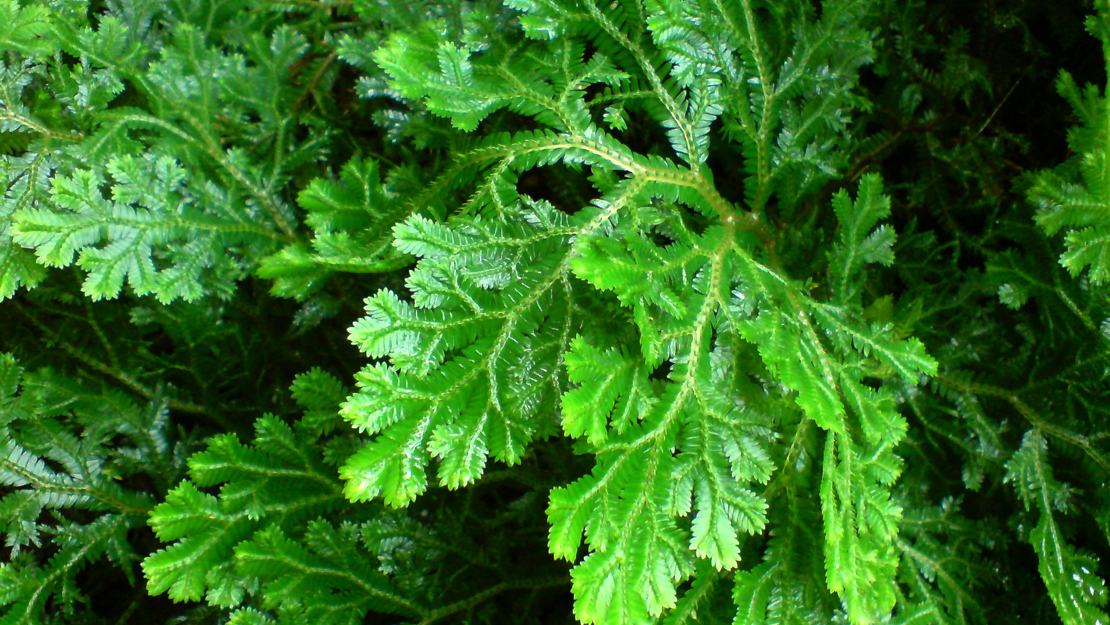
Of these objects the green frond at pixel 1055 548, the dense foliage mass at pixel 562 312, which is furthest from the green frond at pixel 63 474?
the green frond at pixel 1055 548

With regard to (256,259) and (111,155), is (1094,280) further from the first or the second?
(111,155)

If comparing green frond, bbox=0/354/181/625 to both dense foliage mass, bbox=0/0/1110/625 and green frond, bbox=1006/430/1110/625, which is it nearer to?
dense foliage mass, bbox=0/0/1110/625

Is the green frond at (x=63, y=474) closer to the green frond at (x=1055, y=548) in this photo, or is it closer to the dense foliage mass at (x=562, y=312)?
the dense foliage mass at (x=562, y=312)

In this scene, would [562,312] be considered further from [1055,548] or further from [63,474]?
[63,474]

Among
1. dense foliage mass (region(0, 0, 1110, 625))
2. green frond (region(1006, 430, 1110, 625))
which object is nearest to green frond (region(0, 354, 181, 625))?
dense foliage mass (region(0, 0, 1110, 625))

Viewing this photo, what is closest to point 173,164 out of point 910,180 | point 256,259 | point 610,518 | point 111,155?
point 111,155

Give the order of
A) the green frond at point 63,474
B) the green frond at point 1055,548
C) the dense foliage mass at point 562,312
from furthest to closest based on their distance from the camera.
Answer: the green frond at point 63,474
the green frond at point 1055,548
the dense foliage mass at point 562,312

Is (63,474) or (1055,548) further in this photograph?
(63,474)

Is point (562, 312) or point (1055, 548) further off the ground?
point (562, 312)

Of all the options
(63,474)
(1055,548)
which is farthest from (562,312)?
(63,474)
